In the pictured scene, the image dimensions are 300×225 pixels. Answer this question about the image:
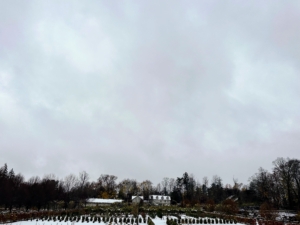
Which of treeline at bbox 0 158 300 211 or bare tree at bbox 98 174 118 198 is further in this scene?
bare tree at bbox 98 174 118 198

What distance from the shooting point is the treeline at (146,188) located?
4656 cm

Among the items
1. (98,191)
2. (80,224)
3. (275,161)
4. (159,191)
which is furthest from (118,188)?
(80,224)

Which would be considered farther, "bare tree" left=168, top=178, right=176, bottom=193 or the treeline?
"bare tree" left=168, top=178, right=176, bottom=193

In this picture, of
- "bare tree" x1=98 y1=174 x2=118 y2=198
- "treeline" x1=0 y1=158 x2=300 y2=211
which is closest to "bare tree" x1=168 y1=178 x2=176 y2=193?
"treeline" x1=0 y1=158 x2=300 y2=211

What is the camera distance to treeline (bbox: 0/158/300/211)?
4656cm

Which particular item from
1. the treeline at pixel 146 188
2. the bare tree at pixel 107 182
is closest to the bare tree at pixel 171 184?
the treeline at pixel 146 188

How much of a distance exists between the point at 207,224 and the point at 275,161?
4562cm

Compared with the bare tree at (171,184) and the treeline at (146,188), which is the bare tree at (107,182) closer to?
the treeline at (146,188)

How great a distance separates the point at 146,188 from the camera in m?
108

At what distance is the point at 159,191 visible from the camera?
121 metres

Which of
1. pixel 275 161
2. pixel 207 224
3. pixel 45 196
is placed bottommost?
pixel 207 224

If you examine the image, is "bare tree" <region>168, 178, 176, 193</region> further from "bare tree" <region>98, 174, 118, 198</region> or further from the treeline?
"bare tree" <region>98, 174, 118, 198</region>

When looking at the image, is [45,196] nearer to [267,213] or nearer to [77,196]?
[77,196]

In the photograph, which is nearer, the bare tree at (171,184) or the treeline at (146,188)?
the treeline at (146,188)
